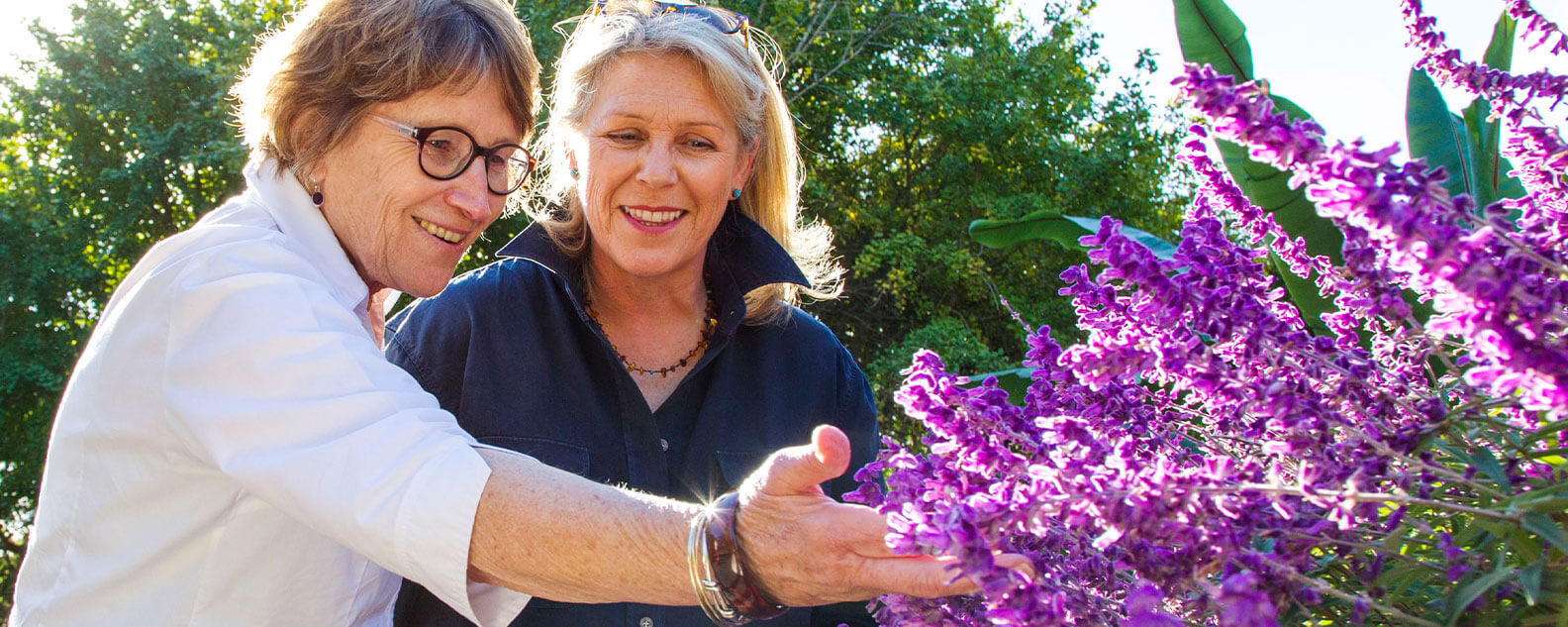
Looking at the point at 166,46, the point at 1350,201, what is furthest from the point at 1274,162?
the point at 166,46

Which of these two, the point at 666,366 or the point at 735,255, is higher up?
the point at 735,255

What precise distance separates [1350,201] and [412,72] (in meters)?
1.76

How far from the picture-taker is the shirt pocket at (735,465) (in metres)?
2.59

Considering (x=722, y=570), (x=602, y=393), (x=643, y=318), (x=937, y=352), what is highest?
(x=722, y=570)

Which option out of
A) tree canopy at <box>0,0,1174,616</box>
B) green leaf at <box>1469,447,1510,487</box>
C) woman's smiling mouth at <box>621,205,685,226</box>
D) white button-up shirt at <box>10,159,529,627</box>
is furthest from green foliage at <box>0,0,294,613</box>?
green leaf at <box>1469,447,1510,487</box>

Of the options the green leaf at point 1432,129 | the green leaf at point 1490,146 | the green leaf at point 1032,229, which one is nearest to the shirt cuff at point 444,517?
the green leaf at point 1490,146

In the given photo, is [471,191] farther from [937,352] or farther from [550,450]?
[937,352]

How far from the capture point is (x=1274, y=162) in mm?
860

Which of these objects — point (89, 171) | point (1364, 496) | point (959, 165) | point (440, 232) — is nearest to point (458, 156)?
point (440, 232)

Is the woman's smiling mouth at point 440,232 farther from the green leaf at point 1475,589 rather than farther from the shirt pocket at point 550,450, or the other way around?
the green leaf at point 1475,589

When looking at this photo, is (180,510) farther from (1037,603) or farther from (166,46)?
(166,46)

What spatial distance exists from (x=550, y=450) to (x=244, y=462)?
1.08 meters

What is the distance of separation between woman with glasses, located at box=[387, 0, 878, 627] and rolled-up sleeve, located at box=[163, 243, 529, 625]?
3.17 feet

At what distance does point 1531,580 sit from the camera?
92 centimetres
